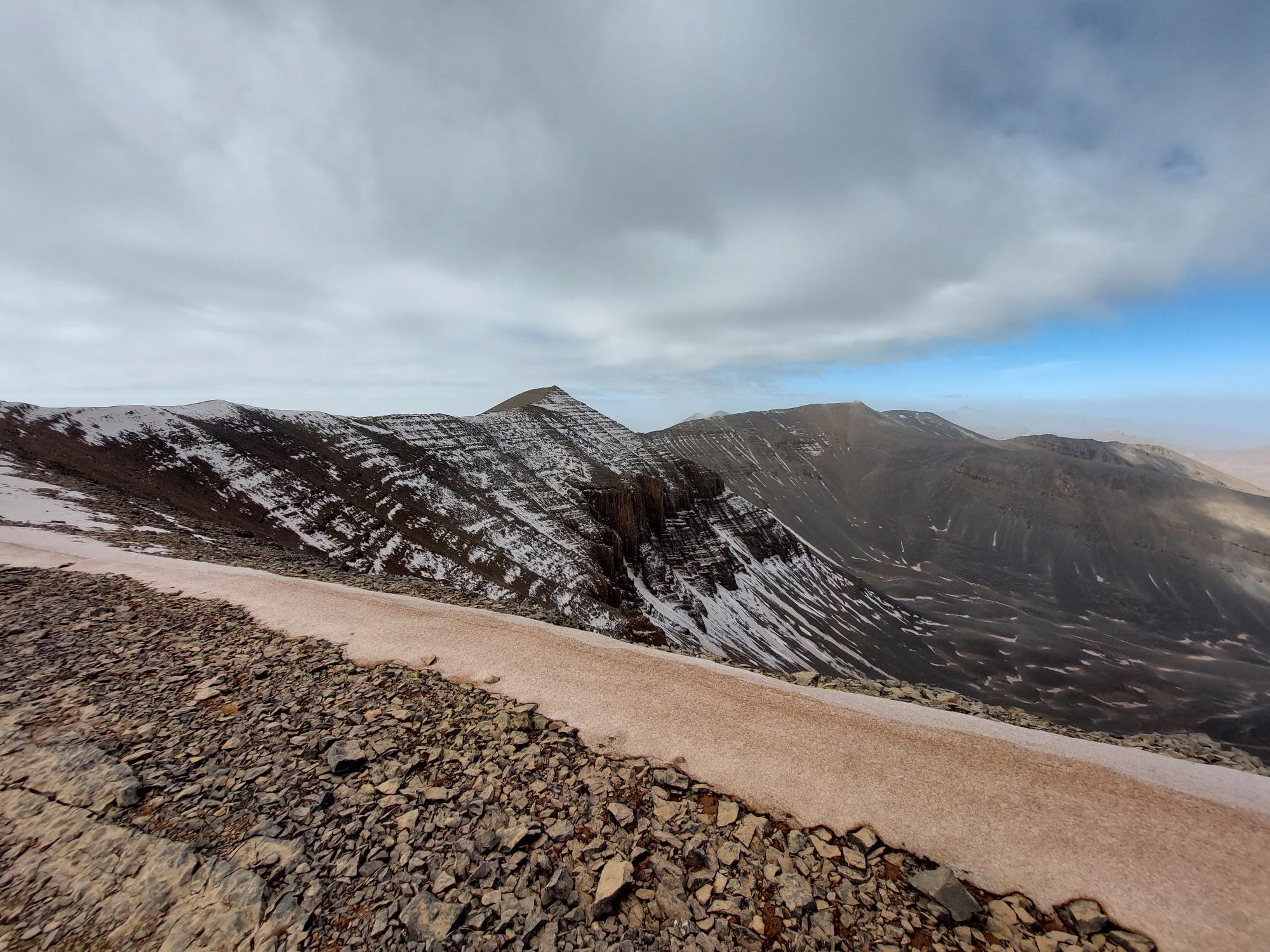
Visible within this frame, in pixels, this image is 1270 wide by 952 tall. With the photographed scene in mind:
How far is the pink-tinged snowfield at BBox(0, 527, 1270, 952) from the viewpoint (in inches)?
236

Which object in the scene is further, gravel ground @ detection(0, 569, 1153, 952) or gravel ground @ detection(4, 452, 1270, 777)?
gravel ground @ detection(4, 452, 1270, 777)

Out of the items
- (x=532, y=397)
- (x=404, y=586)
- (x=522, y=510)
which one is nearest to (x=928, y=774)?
(x=404, y=586)

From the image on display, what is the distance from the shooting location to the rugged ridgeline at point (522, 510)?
35656 millimetres

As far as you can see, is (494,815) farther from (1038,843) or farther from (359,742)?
(1038,843)

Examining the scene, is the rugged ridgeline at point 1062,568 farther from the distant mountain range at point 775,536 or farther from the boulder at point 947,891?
the boulder at point 947,891

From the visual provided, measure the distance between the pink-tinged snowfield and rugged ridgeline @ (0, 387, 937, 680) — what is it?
9.83 m

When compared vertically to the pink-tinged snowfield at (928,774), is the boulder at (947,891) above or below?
below

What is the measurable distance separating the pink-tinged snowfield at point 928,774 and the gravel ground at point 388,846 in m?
0.60

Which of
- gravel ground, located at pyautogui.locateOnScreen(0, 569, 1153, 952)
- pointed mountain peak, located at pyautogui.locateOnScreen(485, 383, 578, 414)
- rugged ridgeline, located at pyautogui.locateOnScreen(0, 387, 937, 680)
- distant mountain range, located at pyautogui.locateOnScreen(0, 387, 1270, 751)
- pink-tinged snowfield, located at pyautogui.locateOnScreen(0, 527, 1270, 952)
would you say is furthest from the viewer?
pointed mountain peak, located at pyautogui.locateOnScreen(485, 383, 578, 414)

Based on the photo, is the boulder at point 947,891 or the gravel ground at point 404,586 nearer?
the boulder at point 947,891

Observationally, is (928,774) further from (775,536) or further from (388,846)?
(775,536)

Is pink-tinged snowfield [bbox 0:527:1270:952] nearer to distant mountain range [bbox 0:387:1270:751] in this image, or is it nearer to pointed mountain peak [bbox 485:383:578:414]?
distant mountain range [bbox 0:387:1270:751]

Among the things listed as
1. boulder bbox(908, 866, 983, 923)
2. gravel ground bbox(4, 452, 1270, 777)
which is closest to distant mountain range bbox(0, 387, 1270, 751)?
gravel ground bbox(4, 452, 1270, 777)

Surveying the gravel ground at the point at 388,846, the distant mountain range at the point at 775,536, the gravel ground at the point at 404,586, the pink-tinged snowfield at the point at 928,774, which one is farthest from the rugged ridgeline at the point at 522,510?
the gravel ground at the point at 388,846
